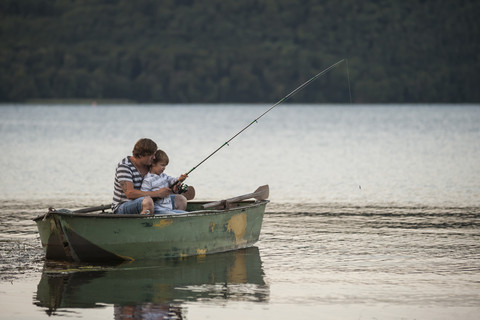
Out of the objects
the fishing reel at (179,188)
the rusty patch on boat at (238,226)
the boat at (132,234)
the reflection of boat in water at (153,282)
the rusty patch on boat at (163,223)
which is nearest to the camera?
the reflection of boat in water at (153,282)

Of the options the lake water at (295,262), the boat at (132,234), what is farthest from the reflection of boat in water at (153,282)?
the boat at (132,234)

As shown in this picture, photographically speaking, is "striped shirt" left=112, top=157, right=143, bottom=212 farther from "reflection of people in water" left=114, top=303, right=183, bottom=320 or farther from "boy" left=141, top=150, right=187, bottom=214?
"reflection of people in water" left=114, top=303, right=183, bottom=320

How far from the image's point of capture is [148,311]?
8.59 meters

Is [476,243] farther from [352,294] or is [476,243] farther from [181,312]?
[181,312]

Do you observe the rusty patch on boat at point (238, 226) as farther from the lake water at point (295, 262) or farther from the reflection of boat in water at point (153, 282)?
the reflection of boat in water at point (153, 282)

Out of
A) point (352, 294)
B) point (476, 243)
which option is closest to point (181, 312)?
point (352, 294)

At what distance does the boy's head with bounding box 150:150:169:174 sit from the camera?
35.0ft

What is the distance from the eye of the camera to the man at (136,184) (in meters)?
10.6

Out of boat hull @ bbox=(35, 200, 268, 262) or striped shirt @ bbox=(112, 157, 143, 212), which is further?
striped shirt @ bbox=(112, 157, 143, 212)

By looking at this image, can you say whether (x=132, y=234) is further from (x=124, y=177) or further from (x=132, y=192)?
(x=124, y=177)

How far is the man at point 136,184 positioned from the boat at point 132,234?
0.82 feet

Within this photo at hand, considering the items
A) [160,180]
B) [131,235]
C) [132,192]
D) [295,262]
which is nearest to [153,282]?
[131,235]

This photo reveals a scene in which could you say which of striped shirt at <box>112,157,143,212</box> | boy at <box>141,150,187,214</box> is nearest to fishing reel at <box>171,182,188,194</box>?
boy at <box>141,150,187,214</box>

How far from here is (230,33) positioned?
156 metres
